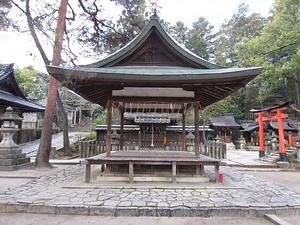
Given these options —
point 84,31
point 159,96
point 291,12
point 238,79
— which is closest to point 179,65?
point 159,96

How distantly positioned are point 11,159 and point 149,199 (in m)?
7.35

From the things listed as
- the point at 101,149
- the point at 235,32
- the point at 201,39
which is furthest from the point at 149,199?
the point at 235,32

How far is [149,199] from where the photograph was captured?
479cm

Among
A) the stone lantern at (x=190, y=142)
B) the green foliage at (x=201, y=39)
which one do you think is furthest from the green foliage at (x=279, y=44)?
the stone lantern at (x=190, y=142)

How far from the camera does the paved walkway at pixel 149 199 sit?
167 inches

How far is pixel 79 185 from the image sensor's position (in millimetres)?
5879

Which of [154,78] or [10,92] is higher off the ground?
[10,92]

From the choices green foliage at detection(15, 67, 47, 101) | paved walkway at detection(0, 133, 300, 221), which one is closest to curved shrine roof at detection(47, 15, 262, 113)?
paved walkway at detection(0, 133, 300, 221)

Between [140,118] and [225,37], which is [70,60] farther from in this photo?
[225,37]

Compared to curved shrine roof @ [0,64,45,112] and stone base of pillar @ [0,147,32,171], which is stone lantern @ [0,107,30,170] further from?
curved shrine roof @ [0,64,45,112]

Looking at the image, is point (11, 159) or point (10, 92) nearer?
point (11, 159)

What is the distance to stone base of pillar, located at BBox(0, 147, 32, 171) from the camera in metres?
8.83

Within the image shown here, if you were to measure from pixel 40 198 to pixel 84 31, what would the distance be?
10.7 meters

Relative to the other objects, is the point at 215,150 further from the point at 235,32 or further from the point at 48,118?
the point at 235,32
